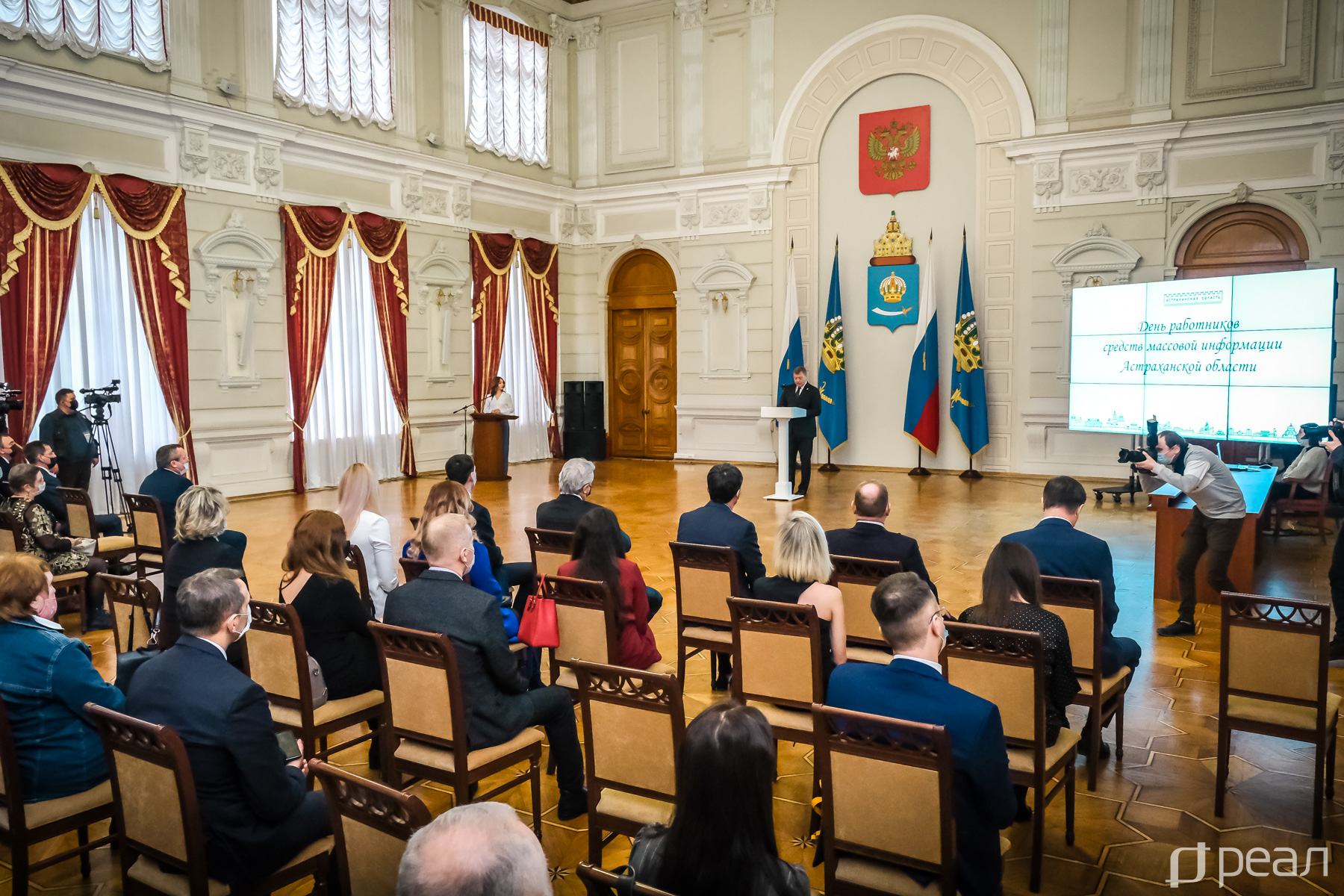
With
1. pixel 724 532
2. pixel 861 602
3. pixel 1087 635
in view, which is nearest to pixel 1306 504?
pixel 1087 635

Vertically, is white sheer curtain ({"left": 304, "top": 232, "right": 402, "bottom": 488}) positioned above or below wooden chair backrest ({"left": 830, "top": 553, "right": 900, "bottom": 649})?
above

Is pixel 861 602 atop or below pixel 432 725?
atop

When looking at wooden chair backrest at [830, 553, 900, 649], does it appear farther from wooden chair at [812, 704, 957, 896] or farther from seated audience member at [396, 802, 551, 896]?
seated audience member at [396, 802, 551, 896]

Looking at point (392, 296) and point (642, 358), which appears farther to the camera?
point (642, 358)

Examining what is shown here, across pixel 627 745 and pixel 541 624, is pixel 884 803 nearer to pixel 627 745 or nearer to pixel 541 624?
pixel 627 745

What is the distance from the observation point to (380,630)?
111 inches

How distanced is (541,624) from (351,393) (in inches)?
349

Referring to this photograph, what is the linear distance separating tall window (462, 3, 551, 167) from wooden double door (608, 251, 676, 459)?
93.2 inches

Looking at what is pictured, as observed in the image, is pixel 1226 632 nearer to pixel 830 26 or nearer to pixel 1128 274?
pixel 1128 274

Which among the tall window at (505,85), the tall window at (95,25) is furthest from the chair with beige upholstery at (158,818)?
the tall window at (505,85)

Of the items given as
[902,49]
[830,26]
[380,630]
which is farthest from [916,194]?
[380,630]

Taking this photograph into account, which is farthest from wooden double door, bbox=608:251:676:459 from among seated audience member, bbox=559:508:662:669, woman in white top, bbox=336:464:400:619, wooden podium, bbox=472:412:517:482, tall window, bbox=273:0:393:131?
seated audience member, bbox=559:508:662:669

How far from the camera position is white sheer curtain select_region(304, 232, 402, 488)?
1115 cm

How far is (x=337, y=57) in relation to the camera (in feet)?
36.4
